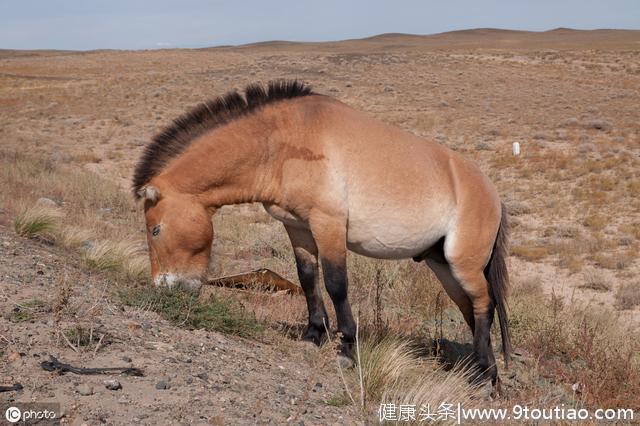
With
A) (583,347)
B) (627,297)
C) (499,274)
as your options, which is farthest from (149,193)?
(627,297)

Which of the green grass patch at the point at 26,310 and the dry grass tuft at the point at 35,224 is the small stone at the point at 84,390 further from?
the dry grass tuft at the point at 35,224

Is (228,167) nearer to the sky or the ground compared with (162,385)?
nearer to the sky

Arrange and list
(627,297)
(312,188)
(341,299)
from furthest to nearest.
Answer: (627,297)
(341,299)
(312,188)

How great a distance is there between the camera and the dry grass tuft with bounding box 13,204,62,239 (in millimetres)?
8211

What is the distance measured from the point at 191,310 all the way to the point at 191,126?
158 centimetres

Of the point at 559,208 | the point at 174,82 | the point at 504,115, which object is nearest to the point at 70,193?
the point at 559,208

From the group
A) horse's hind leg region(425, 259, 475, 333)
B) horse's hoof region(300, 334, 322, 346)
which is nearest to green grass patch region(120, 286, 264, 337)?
horse's hoof region(300, 334, 322, 346)

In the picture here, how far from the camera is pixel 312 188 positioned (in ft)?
18.1

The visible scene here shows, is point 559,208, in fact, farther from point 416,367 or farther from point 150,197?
point 150,197

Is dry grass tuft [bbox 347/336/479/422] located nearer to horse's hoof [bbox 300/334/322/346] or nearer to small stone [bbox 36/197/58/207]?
horse's hoof [bbox 300/334/322/346]

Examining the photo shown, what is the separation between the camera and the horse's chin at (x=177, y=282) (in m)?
5.66

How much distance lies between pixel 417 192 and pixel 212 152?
1.81m

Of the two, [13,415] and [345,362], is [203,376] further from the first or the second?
[345,362]

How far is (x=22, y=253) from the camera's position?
700 cm
